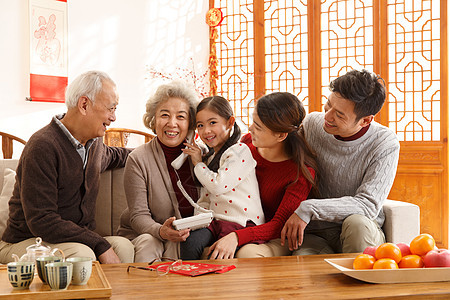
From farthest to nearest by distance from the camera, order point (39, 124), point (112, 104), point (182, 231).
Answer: point (39, 124) < point (112, 104) < point (182, 231)

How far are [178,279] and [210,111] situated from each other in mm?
989

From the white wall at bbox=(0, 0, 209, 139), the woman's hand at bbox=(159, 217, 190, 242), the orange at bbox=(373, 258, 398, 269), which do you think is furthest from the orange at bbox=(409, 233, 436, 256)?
the white wall at bbox=(0, 0, 209, 139)

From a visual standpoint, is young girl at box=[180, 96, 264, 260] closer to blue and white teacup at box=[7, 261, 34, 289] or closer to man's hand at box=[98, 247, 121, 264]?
man's hand at box=[98, 247, 121, 264]

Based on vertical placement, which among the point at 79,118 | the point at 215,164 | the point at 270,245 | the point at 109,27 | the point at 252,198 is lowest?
the point at 270,245

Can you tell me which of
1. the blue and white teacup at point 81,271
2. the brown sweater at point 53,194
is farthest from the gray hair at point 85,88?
the blue and white teacup at point 81,271

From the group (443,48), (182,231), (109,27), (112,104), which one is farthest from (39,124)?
(443,48)

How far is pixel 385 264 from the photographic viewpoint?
1659 mm

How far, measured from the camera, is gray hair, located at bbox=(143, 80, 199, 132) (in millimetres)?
2564

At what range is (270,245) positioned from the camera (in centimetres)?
235

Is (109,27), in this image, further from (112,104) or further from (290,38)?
(112,104)

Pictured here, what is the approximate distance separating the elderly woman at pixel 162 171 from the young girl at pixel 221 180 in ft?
0.27

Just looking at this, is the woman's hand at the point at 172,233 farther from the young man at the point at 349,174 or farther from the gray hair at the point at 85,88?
the gray hair at the point at 85,88

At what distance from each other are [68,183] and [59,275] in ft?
2.93

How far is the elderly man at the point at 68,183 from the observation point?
2.18m
